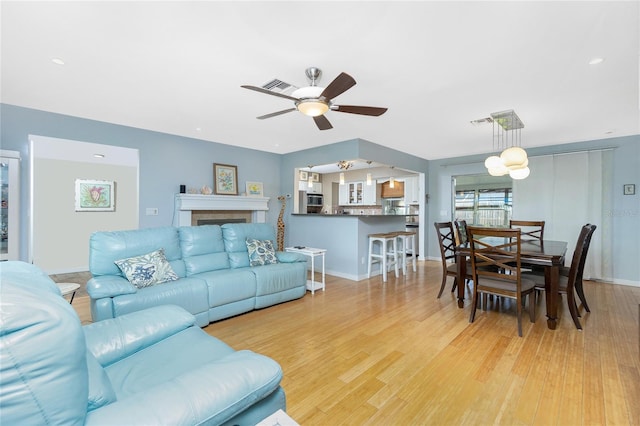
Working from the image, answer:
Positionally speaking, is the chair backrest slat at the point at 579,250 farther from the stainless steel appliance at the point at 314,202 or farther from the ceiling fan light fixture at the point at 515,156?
the stainless steel appliance at the point at 314,202

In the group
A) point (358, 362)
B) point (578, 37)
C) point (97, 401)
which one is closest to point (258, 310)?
point (358, 362)

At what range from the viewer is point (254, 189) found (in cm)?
593

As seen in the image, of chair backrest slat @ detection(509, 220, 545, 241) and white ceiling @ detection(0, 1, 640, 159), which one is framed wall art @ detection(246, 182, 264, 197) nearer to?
white ceiling @ detection(0, 1, 640, 159)

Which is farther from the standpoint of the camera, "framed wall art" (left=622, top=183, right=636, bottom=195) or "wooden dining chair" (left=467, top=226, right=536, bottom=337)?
"framed wall art" (left=622, top=183, right=636, bottom=195)

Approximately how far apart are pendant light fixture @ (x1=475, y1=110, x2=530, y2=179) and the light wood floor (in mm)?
1767

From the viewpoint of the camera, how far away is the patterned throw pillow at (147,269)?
107 inches

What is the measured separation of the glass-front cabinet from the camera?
346 centimetres

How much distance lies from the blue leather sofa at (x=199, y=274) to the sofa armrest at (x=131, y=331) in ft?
3.10

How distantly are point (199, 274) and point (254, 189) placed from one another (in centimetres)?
298

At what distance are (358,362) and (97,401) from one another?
5.85 ft

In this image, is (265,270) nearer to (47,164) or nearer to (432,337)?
(432,337)

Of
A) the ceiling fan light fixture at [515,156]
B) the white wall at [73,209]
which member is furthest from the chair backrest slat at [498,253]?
the white wall at [73,209]

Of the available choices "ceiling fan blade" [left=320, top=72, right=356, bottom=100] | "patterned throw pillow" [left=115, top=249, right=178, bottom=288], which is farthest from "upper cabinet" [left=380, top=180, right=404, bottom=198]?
"patterned throw pillow" [left=115, top=249, right=178, bottom=288]

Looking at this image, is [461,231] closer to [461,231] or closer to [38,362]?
[461,231]
